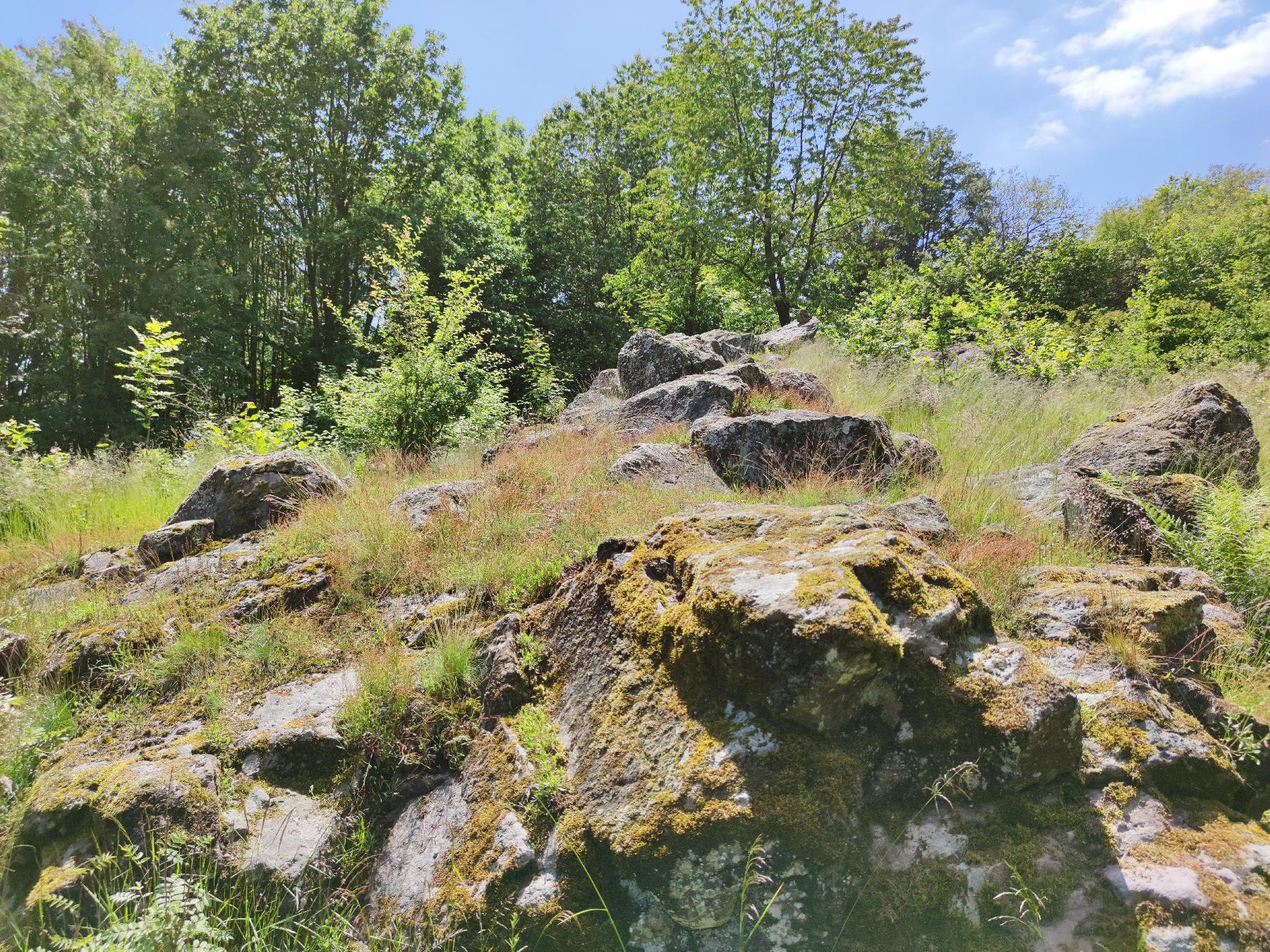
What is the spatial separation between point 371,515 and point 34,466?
243 inches

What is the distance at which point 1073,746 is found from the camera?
2.45 meters

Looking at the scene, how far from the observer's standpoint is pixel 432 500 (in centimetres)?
554

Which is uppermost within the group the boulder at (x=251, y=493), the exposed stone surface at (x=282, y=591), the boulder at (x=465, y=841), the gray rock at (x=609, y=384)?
the gray rock at (x=609, y=384)

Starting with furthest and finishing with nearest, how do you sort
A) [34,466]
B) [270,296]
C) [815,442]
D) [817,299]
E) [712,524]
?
[270,296] → [817,299] → [34,466] → [815,442] → [712,524]

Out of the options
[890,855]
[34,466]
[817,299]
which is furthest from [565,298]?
[890,855]

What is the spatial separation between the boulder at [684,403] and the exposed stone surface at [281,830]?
5454 millimetres

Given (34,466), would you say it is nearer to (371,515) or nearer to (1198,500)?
(371,515)

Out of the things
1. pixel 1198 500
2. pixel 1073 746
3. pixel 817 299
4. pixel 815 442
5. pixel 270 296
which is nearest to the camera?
pixel 1073 746

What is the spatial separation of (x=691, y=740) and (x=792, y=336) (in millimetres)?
13552

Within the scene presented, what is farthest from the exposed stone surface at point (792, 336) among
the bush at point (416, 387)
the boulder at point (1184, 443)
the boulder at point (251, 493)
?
the boulder at point (251, 493)

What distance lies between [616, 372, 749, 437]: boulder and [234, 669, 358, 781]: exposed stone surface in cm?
499

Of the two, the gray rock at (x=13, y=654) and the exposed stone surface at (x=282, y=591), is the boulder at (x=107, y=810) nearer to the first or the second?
the exposed stone surface at (x=282, y=591)

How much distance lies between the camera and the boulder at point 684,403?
776 centimetres

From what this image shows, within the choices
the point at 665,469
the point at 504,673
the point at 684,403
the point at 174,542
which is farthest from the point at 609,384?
the point at 504,673
